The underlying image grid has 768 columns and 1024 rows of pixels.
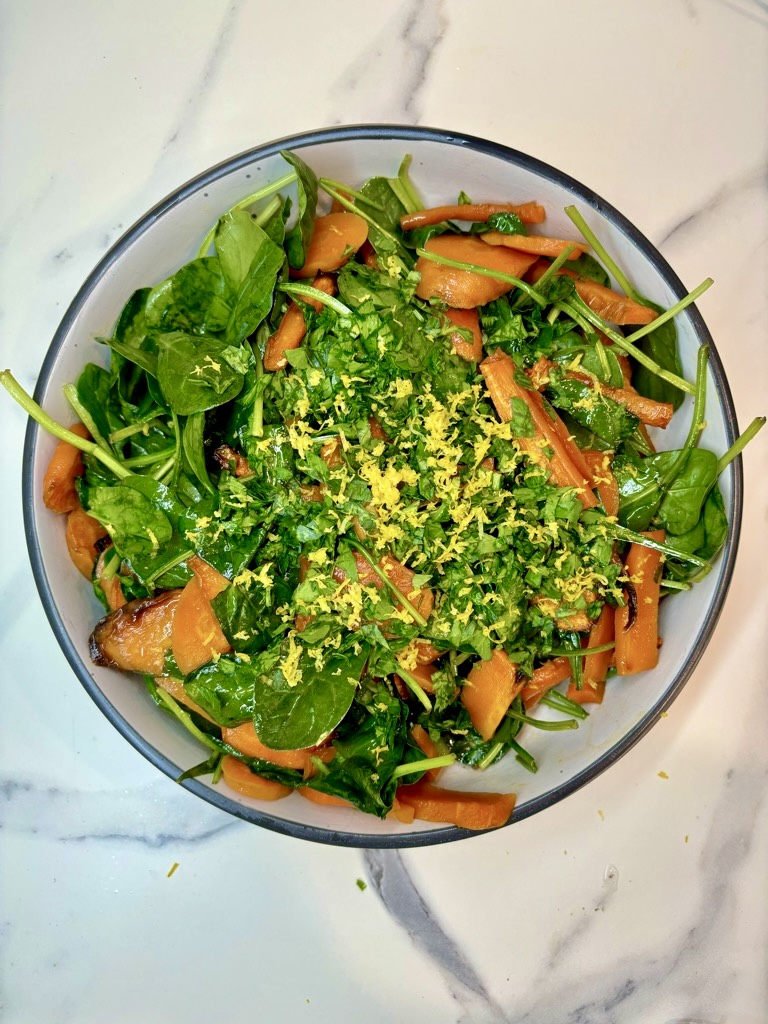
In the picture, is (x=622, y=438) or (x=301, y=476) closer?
(x=301, y=476)

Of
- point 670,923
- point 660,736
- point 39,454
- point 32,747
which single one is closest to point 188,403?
point 39,454

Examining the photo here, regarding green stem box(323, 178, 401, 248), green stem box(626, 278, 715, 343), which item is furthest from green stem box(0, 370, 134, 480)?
green stem box(626, 278, 715, 343)

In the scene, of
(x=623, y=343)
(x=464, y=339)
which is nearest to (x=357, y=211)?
(x=464, y=339)

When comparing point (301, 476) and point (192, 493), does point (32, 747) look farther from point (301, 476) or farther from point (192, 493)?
point (301, 476)

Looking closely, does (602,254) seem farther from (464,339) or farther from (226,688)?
(226,688)

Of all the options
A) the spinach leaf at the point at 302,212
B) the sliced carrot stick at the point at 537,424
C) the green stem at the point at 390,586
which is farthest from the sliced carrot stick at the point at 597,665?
the spinach leaf at the point at 302,212

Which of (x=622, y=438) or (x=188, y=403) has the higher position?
(x=622, y=438)

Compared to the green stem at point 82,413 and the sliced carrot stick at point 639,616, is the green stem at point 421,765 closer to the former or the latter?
the sliced carrot stick at point 639,616
